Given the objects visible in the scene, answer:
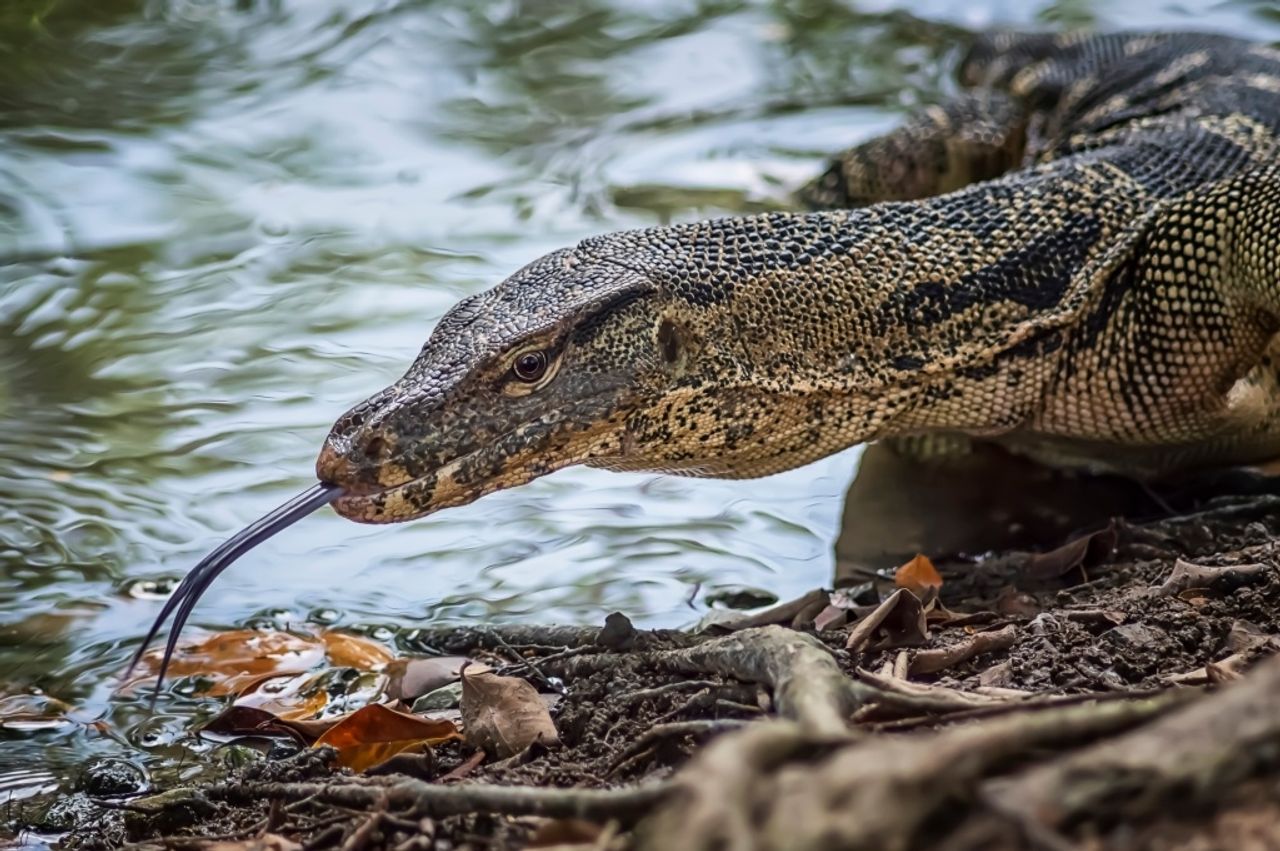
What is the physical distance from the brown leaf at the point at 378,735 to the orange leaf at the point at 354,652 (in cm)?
86

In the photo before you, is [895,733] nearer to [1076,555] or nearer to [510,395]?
[510,395]

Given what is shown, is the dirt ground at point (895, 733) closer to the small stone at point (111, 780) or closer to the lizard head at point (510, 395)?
the small stone at point (111, 780)

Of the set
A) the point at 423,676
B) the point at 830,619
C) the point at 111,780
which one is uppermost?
the point at 830,619

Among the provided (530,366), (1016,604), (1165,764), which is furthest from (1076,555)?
(1165,764)

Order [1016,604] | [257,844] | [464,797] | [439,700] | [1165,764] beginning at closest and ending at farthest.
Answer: [1165,764] → [464,797] → [257,844] → [439,700] → [1016,604]

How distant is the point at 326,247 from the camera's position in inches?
306

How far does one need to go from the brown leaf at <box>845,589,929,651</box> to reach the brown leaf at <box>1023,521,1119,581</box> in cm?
98

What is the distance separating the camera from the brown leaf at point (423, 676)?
14.0 ft

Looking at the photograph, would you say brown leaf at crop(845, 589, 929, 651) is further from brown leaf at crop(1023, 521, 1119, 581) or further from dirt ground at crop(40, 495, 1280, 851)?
brown leaf at crop(1023, 521, 1119, 581)

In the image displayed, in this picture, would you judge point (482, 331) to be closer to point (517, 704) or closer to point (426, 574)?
point (517, 704)

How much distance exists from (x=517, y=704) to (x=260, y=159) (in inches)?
230

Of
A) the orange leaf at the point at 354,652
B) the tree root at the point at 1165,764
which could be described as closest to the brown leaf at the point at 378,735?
the orange leaf at the point at 354,652

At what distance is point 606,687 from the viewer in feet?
12.2

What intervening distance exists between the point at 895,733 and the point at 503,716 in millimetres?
1138
